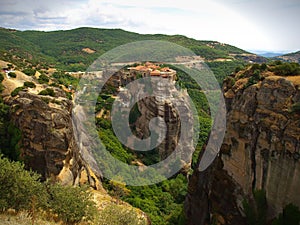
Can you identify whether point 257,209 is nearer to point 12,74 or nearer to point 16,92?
point 16,92

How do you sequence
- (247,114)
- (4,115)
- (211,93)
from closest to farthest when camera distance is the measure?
(247,114) → (4,115) → (211,93)

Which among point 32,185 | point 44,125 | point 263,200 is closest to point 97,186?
point 44,125

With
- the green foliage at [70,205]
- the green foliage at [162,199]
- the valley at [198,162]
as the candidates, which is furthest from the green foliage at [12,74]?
the green foliage at [162,199]

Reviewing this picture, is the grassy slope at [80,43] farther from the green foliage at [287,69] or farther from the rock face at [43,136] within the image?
the green foliage at [287,69]

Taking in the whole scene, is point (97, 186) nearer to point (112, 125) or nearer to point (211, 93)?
point (112, 125)

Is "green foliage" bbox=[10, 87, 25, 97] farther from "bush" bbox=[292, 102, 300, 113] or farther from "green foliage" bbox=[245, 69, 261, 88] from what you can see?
"bush" bbox=[292, 102, 300, 113]

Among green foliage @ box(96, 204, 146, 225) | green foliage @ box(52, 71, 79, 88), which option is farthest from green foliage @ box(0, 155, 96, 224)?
green foliage @ box(52, 71, 79, 88)

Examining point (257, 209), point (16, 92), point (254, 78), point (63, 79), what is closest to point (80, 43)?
point (63, 79)
